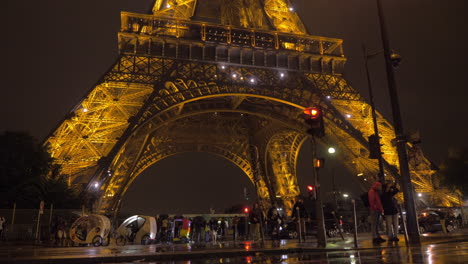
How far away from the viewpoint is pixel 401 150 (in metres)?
10.3

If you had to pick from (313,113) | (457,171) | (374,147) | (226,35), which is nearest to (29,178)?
(226,35)

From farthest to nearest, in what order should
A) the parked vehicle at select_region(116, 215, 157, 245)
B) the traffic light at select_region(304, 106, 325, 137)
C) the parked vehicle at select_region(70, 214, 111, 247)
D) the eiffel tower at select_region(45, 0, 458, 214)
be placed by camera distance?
the eiffel tower at select_region(45, 0, 458, 214) < the parked vehicle at select_region(116, 215, 157, 245) < the parked vehicle at select_region(70, 214, 111, 247) < the traffic light at select_region(304, 106, 325, 137)

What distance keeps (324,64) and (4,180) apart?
83.8ft

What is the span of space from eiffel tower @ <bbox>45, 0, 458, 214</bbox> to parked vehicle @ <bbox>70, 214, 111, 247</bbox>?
5.59m

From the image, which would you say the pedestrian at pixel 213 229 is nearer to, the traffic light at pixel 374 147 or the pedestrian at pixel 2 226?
the traffic light at pixel 374 147

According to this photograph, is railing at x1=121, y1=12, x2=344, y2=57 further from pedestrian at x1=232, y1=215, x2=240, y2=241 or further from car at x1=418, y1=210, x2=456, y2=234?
car at x1=418, y1=210, x2=456, y2=234

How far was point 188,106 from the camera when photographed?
105ft

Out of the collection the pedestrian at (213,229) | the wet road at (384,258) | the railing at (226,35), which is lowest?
the wet road at (384,258)

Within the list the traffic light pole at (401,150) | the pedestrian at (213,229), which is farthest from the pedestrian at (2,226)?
the traffic light pole at (401,150)

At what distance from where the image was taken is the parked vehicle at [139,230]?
15.7m

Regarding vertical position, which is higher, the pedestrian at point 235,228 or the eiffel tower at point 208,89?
the eiffel tower at point 208,89

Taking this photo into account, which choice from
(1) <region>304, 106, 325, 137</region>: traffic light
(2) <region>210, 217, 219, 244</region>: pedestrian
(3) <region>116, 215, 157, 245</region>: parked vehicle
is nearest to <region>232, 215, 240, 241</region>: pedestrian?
(2) <region>210, 217, 219, 244</region>: pedestrian

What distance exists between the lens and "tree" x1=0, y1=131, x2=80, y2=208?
23.1m

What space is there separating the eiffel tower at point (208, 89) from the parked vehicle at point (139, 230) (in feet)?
17.3
